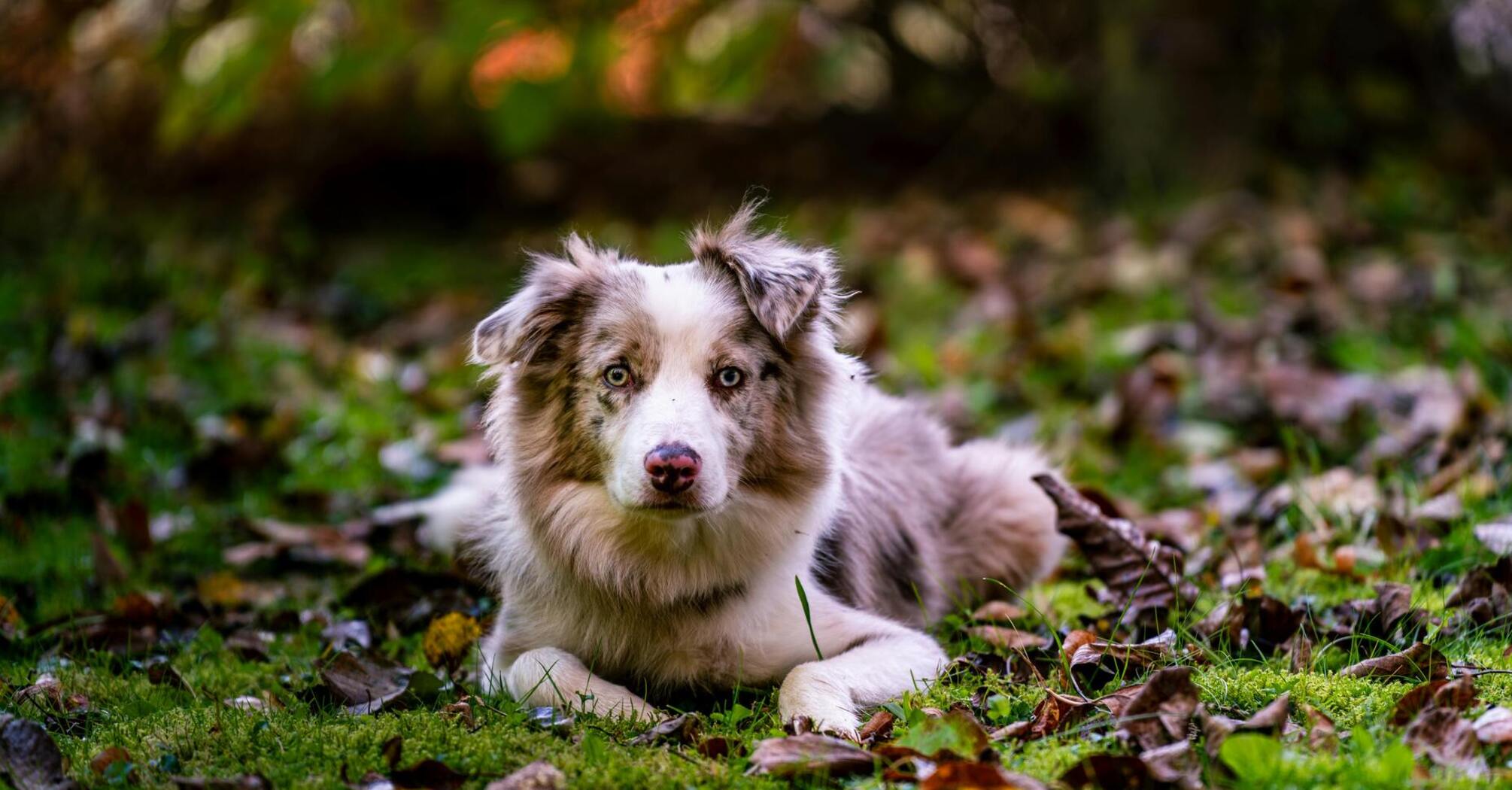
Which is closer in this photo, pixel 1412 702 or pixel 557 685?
pixel 1412 702

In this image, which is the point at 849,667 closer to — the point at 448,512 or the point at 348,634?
the point at 348,634

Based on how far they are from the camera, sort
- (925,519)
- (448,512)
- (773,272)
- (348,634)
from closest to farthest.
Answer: (773,272), (348,634), (925,519), (448,512)

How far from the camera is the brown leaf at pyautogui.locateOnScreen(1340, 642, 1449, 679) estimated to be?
311 centimetres

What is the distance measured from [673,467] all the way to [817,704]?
0.63m

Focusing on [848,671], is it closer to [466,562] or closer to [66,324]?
→ [466,562]

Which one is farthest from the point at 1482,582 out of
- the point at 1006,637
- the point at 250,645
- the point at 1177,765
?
the point at 250,645

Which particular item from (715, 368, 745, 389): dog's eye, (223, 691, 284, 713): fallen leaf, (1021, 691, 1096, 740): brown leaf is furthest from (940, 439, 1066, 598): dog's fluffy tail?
(223, 691, 284, 713): fallen leaf

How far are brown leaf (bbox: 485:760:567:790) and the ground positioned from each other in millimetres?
52

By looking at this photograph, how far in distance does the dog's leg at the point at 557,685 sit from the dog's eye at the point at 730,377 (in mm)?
793

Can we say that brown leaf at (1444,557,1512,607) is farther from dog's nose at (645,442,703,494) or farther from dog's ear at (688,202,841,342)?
dog's nose at (645,442,703,494)

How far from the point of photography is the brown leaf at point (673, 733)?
2.94 meters

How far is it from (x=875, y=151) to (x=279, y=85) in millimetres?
4349

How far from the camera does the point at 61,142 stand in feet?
30.3

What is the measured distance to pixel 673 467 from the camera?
3.13 metres
